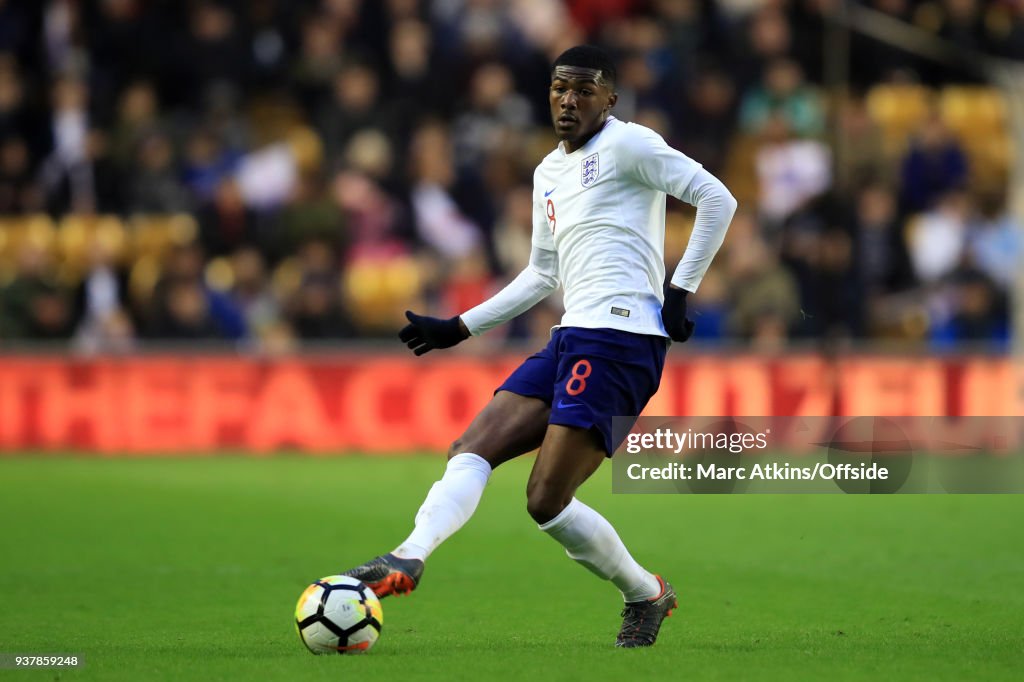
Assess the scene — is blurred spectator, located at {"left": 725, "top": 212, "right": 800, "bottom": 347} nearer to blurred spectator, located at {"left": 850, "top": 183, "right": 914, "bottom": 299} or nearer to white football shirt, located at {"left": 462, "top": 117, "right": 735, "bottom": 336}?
blurred spectator, located at {"left": 850, "top": 183, "right": 914, "bottom": 299}

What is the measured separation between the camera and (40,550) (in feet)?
32.6

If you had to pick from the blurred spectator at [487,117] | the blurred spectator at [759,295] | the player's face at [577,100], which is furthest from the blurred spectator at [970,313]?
the player's face at [577,100]

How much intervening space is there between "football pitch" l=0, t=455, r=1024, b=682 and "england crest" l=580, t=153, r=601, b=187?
184 centimetres

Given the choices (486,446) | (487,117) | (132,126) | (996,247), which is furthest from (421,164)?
(486,446)

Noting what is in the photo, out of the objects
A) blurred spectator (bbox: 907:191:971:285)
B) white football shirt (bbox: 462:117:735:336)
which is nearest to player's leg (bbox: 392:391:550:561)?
white football shirt (bbox: 462:117:735:336)

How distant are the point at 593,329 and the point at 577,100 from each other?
904 millimetres

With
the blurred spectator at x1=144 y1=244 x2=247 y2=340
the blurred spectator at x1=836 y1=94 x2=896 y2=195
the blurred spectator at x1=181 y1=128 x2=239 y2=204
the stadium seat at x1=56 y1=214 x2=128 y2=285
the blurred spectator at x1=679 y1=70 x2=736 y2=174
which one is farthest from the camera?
the blurred spectator at x1=679 y1=70 x2=736 y2=174

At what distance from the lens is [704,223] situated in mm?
6492

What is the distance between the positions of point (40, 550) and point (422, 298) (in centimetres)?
736

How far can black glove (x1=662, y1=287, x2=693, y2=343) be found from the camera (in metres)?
6.44

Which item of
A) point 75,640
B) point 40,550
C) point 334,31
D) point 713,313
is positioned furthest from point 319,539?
point 334,31

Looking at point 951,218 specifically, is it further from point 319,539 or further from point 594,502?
point 319,539

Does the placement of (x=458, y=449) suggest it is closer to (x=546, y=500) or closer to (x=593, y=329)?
(x=546, y=500)

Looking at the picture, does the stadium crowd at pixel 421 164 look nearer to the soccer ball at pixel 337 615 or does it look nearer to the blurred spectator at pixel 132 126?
the blurred spectator at pixel 132 126
